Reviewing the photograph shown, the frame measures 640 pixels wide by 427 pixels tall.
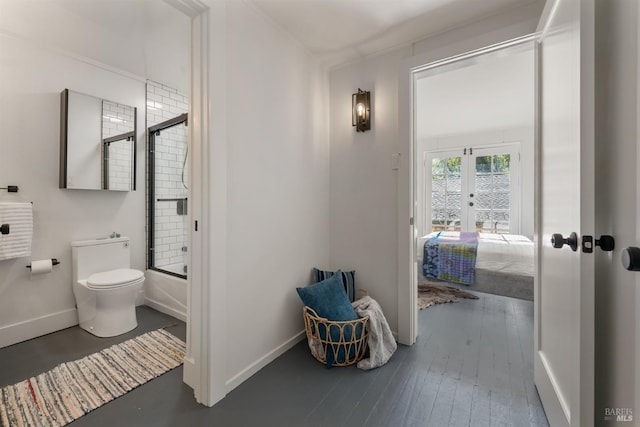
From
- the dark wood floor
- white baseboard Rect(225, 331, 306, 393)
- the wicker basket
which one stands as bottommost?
the dark wood floor

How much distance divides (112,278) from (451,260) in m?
3.40

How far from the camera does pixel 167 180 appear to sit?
3.05 m

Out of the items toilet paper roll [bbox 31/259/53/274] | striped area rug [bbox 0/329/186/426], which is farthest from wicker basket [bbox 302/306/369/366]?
toilet paper roll [bbox 31/259/53/274]

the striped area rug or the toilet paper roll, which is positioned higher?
the toilet paper roll

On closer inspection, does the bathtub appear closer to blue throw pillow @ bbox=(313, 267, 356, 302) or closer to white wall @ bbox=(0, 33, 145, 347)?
white wall @ bbox=(0, 33, 145, 347)

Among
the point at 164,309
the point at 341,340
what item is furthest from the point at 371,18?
the point at 164,309

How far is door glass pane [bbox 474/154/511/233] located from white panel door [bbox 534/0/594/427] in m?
3.95

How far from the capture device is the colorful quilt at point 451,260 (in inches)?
123

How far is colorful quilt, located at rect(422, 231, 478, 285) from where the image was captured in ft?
10.2

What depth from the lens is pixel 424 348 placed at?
210cm

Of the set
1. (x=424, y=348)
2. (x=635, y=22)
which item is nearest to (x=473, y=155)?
(x=424, y=348)

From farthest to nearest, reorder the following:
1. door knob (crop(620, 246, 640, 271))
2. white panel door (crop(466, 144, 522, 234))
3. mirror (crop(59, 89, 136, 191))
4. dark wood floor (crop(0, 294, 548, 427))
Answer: white panel door (crop(466, 144, 522, 234)), mirror (crop(59, 89, 136, 191)), dark wood floor (crop(0, 294, 548, 427)), door knob (crop(620, 246, 640, 271))

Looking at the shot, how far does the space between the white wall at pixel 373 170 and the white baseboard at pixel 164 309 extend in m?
1.52

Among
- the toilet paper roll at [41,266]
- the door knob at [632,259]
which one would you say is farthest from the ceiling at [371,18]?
the toilet paper roll at [41,266]
